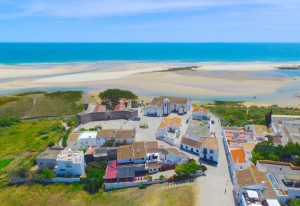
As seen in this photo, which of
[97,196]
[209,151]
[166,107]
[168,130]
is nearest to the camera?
[97,196]

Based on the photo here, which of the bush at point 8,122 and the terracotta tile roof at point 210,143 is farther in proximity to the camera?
the bush at point 8,122

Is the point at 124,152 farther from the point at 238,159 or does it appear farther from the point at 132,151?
the point at 238,159

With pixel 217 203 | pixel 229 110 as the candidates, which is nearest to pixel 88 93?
pixel 229 110

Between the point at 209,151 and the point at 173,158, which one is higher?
the point at 209,151

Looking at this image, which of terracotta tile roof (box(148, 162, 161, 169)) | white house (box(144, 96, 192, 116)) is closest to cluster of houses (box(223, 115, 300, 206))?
terracotta tile roof (box(148, 162, 161, 169))

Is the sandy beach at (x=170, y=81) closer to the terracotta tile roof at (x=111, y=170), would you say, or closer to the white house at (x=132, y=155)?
the white house at (x=132, y=155)

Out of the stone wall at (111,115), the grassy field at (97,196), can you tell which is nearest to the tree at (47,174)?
the grassy field at (97,196)

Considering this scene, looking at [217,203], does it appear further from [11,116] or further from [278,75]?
[278,75]

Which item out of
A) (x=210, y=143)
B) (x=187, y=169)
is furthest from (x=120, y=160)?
(x=210, y=143)
